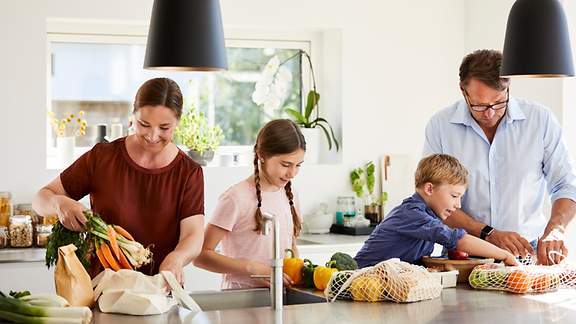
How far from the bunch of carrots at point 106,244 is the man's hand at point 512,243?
4.57ft

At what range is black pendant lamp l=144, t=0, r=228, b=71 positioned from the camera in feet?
8.57

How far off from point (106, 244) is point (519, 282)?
1391 mm

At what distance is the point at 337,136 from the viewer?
19.1 ft

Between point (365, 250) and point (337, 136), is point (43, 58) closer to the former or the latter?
point (337, 136)

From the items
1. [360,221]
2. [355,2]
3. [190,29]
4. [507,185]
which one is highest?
[355,2]

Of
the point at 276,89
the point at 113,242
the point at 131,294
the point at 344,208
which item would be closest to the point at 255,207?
the point at 113,242

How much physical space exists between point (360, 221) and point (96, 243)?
2.78m

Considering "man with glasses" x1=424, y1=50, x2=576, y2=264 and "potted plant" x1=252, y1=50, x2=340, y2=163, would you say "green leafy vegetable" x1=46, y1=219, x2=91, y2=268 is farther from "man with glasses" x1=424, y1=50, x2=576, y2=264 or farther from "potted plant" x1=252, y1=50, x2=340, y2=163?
"potted plant" x1=252, y1=50, x2=340, y2=163

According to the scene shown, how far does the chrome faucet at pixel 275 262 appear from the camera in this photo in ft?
8.93

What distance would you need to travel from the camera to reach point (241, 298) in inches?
127

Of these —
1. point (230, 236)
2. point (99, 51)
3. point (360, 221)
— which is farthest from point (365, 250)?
point (99, 51)

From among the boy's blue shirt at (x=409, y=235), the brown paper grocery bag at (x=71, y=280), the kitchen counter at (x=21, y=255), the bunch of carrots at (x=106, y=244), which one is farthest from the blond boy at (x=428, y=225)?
the kitchen counter at (x=21, y=255)

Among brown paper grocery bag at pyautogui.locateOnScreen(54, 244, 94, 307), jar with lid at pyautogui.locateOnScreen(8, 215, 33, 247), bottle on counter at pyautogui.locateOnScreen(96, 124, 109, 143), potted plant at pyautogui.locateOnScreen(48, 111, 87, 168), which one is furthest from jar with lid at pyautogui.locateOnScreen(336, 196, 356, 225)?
brown paper grocery bag at pyautogui.locateOnScreen(54, 244, 94, 307)

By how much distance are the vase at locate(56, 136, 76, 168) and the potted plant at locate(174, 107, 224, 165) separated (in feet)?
2.04
